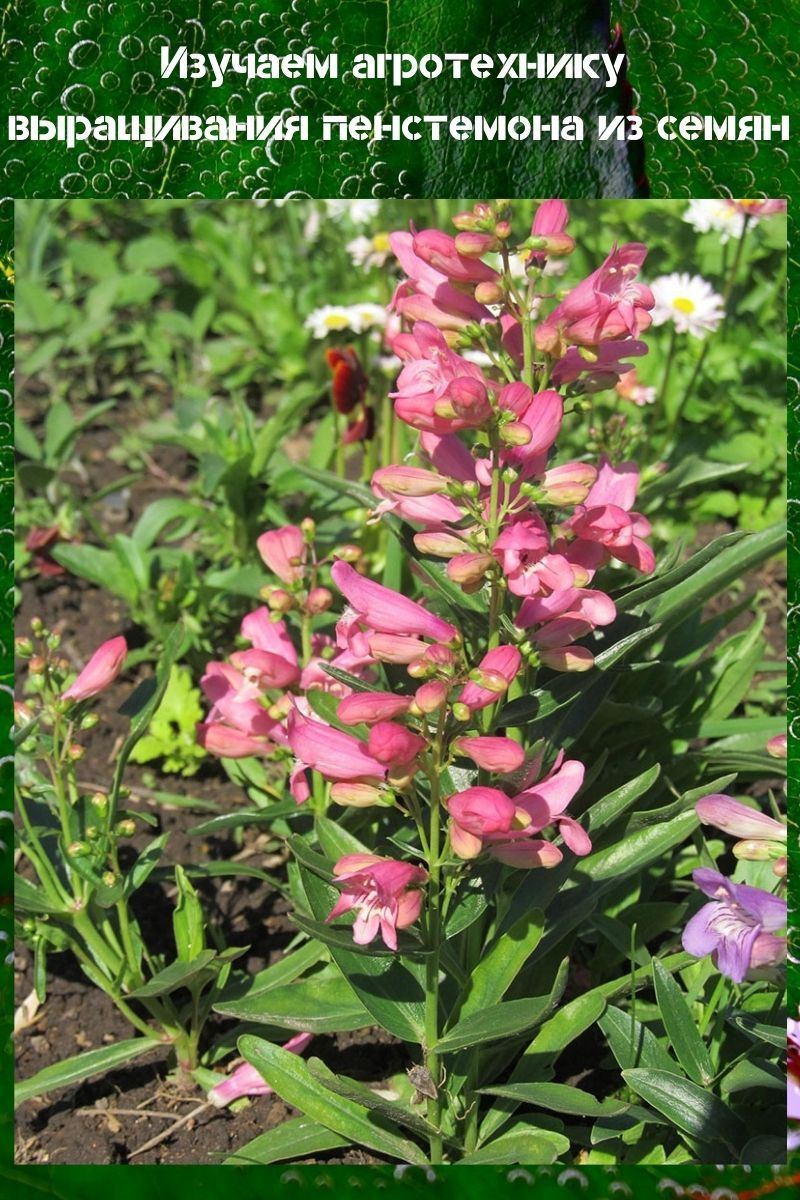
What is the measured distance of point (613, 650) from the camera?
5.68ft

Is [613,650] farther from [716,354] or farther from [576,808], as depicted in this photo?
[716,354]

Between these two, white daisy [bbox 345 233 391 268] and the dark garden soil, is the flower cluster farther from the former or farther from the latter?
white daisy [bbox 345 233 391 268]

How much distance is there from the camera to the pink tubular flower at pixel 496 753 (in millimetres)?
1474

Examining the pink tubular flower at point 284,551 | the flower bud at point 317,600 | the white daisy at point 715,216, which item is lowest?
the flower bud at point 317,600

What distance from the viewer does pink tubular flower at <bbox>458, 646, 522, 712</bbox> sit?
1.48 m

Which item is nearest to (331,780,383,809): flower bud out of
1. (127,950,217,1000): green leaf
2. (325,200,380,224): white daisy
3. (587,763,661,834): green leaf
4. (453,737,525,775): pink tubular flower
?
(453,737,525,775): pink tubular flower

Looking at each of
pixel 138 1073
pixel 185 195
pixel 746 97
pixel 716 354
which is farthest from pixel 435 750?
pixel 716 354

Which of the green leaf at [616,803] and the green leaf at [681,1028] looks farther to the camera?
the green leaf at [616,803]

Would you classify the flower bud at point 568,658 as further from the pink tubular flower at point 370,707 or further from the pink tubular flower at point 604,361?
the pink tubular flower at point 604,361

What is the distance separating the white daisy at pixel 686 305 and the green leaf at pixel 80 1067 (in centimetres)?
199

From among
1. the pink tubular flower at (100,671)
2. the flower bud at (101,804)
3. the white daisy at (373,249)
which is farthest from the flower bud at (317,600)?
the white daisy at (373,249)

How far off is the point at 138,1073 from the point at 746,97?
1.73 metres

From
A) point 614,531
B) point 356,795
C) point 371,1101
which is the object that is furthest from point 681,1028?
point 614,531

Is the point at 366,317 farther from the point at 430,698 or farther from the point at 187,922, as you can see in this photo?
the point at 430,698
